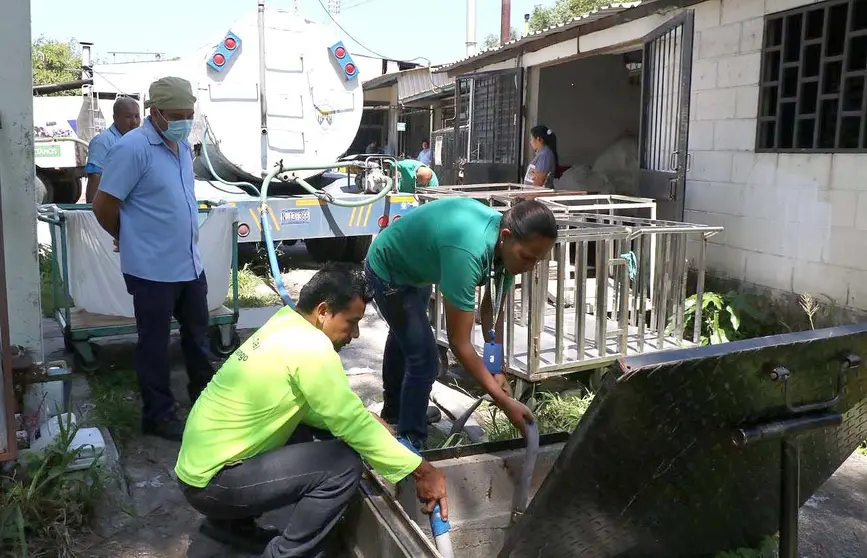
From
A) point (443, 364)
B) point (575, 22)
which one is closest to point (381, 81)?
point (575, 22)

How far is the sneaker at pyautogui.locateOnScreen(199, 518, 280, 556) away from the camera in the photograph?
254 centimetres

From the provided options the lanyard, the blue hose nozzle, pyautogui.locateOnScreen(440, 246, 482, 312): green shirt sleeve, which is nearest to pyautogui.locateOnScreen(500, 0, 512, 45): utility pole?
the lanyard

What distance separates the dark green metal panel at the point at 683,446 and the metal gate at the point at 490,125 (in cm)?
750

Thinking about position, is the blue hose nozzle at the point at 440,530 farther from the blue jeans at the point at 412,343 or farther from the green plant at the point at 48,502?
the green plant at the point at 48,502

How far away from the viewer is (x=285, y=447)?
2.41 metres

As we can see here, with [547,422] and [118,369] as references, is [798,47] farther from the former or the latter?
[118,369]

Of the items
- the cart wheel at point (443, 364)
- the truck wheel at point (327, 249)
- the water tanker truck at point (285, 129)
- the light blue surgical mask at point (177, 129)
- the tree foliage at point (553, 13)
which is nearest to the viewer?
the light blue surgical mask at point (177, 129)

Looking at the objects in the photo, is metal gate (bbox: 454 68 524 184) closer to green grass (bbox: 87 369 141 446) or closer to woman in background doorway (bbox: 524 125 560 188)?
woman in background doorway (bbox: 524 125 560 188)

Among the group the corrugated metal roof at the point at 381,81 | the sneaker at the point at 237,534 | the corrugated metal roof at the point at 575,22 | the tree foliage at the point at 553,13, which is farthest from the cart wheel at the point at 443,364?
the tree foliage at the point at 553,13

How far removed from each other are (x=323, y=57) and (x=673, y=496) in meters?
5.95

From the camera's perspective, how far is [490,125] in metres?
10.2

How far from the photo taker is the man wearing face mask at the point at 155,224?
138 inches

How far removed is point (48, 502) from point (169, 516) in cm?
51

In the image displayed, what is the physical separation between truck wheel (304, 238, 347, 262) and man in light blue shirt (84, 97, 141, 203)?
281cm
